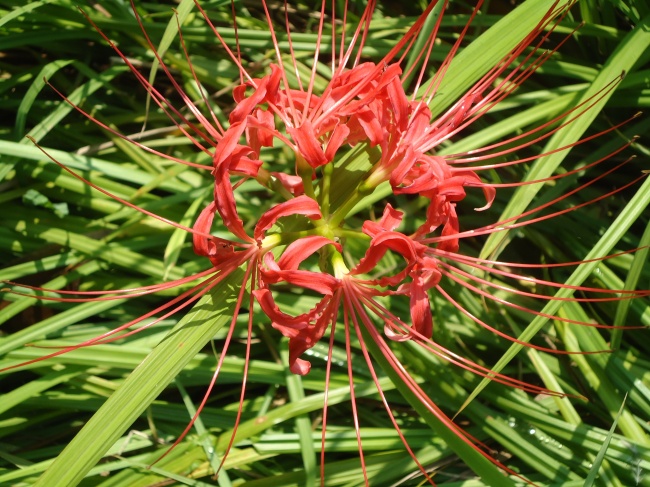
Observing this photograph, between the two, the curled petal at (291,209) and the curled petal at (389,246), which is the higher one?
the curled petal at (291,209)

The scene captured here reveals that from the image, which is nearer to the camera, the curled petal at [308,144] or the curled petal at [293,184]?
the curled petal at [308,144]

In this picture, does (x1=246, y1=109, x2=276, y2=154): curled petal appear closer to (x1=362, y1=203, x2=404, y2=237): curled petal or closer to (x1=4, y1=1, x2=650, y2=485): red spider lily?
(x1=4, y1=1, x2=650, y2=485): red spider lily

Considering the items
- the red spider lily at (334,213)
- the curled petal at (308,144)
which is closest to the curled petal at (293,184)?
the red spider lily at (334,213)

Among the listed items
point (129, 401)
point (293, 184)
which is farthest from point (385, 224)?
point (129, 401)

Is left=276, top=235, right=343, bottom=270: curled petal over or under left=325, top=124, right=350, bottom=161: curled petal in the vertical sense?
under

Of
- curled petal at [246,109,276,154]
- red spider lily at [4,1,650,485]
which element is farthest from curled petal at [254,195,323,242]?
curled petal at [246,109,276,154]

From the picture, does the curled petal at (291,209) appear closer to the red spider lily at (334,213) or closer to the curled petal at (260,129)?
the red spider lily at (334,213)

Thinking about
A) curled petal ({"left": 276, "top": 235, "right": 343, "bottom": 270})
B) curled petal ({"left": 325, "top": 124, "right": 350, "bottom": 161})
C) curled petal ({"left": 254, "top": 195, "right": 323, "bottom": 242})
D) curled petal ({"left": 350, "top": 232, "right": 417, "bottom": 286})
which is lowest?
curled petal ({"left": 350, "top": 232, "right": 417, "bottom": 286})

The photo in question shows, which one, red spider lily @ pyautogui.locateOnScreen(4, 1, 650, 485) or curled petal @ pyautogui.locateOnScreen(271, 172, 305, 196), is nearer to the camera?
red spider lily @ pyautogui.locateOnScreen(4, 1, 650, 485)

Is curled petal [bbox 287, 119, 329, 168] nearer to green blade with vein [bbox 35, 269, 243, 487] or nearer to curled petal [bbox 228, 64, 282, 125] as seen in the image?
curled petal [bbox 228, 64, 282, 125]

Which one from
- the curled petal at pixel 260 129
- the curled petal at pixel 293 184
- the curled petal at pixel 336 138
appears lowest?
the curled petal at pixel 293 184

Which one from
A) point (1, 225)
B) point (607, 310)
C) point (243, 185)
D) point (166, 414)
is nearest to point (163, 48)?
point (243, 185)
